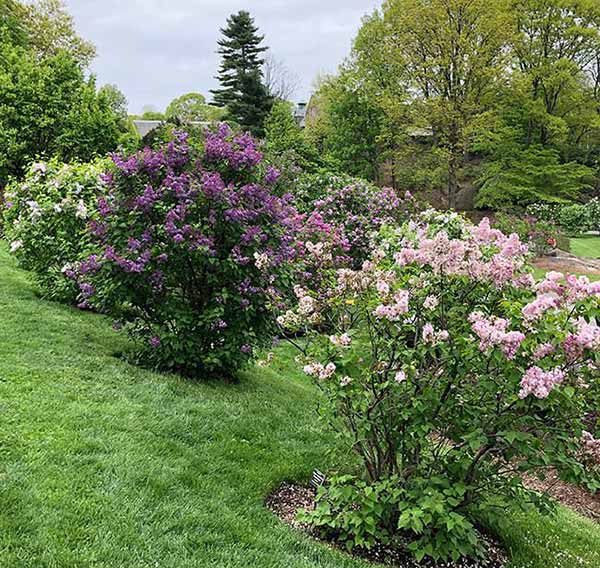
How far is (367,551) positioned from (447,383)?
0.91 metres

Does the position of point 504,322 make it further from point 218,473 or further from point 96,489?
point 96,489

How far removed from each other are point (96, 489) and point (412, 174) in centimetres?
2232

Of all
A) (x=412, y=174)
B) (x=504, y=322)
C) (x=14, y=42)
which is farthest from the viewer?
(x=412, y=174)

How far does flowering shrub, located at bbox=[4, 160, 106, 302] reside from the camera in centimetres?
587

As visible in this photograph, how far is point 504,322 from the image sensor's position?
224 cm

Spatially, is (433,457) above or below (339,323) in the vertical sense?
below

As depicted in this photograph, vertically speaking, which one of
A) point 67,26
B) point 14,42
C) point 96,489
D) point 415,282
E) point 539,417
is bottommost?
point 96,489

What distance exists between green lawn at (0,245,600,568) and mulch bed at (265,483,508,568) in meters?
0.08

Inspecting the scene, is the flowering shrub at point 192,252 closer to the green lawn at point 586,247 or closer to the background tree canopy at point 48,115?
the background tree canopy at point 48,115

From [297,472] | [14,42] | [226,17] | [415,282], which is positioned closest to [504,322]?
[415,282]

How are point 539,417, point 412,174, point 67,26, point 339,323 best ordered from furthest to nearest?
point 67,26 < point 412,174 < point 339,323 < point 539,417

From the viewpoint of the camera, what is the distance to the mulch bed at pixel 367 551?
2660 mm

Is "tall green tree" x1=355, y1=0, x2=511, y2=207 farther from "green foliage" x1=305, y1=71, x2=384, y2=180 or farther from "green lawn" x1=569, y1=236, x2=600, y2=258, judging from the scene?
"green lawn" x1=569, y1=236, x2=600, y2=258

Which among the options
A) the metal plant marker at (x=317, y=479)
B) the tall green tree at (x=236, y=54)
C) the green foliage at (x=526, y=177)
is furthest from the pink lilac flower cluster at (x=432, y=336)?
the tall green tree at (x=236, y=54)
